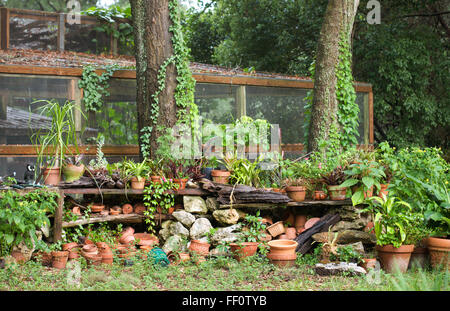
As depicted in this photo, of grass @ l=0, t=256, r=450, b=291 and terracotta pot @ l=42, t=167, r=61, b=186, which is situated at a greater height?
terracotta pot @ l=42, t=167, r=61, b=186

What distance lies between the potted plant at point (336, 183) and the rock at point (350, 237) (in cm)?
57

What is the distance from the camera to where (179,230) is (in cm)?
591

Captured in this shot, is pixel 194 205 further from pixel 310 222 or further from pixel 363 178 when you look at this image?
pixel 363 178

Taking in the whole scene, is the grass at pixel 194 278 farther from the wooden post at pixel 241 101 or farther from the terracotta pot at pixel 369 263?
the wooden post at pixel 241 101

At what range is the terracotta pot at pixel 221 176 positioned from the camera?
20.4ft

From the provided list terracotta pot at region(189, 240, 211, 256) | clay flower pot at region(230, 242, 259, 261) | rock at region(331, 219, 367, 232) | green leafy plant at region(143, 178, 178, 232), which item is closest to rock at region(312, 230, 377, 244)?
rock at region(331, 219, 367, 232)

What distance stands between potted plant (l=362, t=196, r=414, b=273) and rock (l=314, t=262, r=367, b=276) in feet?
1.11

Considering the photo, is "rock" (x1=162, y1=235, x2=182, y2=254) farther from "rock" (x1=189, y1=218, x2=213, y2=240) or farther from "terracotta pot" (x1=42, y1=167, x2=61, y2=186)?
"terracotta pot" (x1=42, y1=167, x2=61, y2=186)

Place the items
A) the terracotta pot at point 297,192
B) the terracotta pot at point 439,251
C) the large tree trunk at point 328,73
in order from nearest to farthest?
the terracotta pot at point 439,251 → the terracotta pot at point 297,192 → the large tree trunk at point 328,73

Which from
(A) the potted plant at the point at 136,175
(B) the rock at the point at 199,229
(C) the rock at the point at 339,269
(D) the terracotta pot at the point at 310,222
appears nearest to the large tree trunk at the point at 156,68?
(A) the potted plant at the point at 136,175

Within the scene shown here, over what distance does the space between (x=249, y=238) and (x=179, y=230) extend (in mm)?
958

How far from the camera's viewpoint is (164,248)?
561 cm

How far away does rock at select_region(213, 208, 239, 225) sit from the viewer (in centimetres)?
588

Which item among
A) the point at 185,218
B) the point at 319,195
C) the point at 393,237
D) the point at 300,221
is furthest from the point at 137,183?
the point at 393,237
